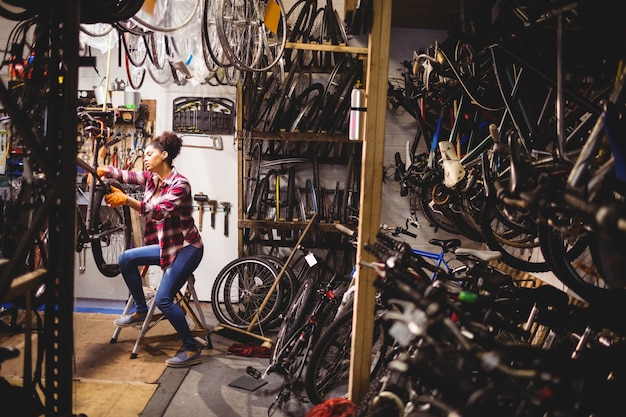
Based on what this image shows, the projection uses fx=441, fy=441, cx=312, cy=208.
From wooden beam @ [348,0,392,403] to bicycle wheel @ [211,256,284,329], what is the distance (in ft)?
7.03

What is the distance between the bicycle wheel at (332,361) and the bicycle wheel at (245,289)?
1509 mm

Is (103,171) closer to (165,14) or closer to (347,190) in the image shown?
(165,14)

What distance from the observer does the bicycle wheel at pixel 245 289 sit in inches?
190

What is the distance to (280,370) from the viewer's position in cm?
364

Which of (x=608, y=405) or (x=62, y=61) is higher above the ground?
(x=62, y=61)

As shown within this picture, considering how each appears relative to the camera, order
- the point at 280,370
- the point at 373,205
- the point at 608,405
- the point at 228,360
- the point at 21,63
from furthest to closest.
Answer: the point at 228,360, the point at 280,370, the point at 373,205, the point at 21,63, the point at 608,405

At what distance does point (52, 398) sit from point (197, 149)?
365 centimetres

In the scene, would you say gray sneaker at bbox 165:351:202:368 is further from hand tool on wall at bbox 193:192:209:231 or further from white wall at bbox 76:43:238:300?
hand tool on wall at bbox 193:192:209:231

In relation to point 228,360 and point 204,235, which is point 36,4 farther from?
point 204,235

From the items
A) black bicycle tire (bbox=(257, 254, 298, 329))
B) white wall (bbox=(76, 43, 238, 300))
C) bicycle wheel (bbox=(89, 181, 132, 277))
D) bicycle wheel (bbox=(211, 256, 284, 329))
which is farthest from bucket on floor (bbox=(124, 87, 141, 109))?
black bicycle tire (bbox=(257, 254, 298, 329))

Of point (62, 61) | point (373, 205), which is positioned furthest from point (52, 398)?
point (373, 205)

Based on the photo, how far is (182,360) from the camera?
374cm

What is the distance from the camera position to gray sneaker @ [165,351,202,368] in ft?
12.2

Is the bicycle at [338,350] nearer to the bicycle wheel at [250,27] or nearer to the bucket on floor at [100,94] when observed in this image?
the bicycle wheel at [250,27]
